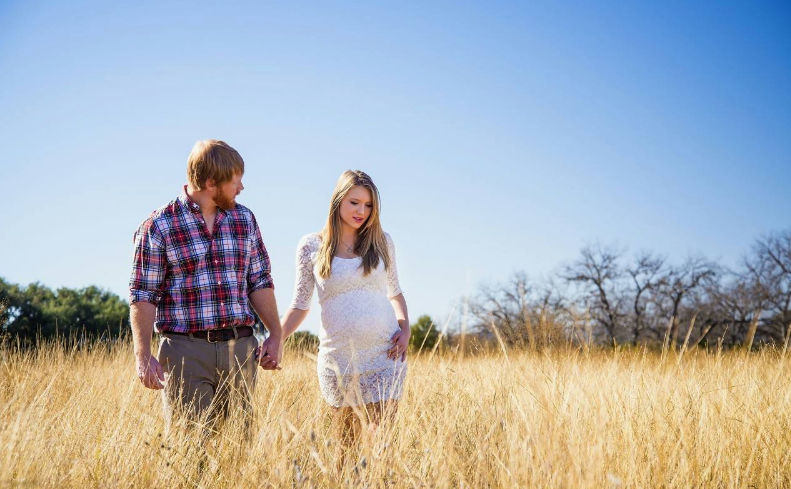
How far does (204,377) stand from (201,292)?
0.43 m

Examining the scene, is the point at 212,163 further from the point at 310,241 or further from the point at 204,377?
the point at 204,377

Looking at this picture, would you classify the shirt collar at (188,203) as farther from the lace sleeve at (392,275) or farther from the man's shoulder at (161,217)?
the lace sleeve at (392,275)

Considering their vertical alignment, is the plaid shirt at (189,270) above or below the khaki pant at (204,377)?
above

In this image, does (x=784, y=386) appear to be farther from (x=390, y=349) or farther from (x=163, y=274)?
(x=163, y=274)

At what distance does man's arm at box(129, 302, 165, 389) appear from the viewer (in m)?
2.75

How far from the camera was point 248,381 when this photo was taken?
2971mm

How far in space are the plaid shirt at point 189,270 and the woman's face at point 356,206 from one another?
65 cm

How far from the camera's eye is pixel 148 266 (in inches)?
115

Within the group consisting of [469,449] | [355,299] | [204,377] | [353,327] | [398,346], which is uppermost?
[355,299]

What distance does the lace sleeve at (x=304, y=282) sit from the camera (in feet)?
11.4

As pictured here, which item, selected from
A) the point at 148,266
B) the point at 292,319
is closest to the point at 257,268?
the point at 292,319

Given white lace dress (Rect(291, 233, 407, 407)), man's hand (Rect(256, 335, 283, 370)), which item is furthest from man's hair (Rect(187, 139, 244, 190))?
man's hand (Rect(256, 335, 283, 370))

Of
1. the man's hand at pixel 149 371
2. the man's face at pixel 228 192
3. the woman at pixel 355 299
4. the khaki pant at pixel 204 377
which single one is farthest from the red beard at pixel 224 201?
the man's hand at pixel 149 371

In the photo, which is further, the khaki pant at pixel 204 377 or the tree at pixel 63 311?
the tree at pixel 63 311
